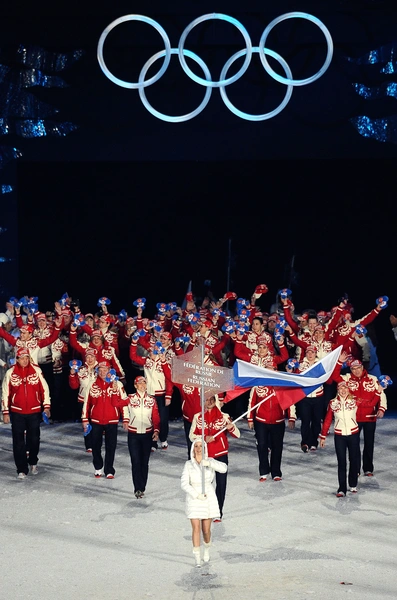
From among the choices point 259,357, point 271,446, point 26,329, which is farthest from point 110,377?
point 26,329

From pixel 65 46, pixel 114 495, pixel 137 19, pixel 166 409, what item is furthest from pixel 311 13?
pixel 114 495

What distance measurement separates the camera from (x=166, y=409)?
1648 centimetres

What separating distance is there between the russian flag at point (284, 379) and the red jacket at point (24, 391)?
8.97 feet

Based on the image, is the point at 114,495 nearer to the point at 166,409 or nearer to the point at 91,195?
the point at 166,409

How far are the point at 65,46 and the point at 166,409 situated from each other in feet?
25.7

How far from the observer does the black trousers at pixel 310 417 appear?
16.0 meters

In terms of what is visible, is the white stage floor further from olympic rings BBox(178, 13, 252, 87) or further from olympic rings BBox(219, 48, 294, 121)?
olympic rings BBox(178, 13, 252, 87)

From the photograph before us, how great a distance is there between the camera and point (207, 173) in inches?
868

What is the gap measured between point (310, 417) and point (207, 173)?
7.26 metres

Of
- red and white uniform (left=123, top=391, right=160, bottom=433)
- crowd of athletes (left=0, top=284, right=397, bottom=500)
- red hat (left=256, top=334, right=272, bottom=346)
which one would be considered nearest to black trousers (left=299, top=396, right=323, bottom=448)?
crowd of athletes (left=0, top=284, right=397, bottom=500)

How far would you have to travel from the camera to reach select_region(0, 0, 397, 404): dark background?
20656 mm

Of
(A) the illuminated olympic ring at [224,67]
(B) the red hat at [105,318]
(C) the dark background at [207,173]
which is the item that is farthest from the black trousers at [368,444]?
(C) the dark background at [207,173]

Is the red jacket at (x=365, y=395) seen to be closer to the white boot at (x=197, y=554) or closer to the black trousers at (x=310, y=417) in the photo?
the black trousers at (x=310, y=417)

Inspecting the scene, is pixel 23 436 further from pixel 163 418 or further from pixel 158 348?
pixel 158 348
